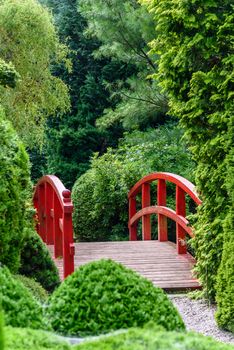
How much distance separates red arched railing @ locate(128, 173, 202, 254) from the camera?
8.95 metres

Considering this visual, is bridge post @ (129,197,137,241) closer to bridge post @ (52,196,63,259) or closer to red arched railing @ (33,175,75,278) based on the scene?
red arched railing @ (33,175,75,278)

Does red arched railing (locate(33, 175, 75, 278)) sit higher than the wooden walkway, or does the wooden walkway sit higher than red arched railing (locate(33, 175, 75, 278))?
red arched railing (locate(33, 175, 75, 278))

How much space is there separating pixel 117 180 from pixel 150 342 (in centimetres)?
1034

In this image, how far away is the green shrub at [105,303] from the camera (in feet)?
10.5

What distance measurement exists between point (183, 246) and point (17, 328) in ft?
22.1

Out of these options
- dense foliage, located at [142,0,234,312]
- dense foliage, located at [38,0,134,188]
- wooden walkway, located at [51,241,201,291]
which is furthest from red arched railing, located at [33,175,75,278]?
dense foliage, located at [38,0,134,188]

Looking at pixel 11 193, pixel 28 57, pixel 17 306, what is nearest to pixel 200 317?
pixel 11 193

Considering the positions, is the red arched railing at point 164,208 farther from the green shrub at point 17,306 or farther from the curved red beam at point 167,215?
the green shrub at point 17,306

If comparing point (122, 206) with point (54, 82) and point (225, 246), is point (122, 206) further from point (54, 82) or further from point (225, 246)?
point (225, 246)

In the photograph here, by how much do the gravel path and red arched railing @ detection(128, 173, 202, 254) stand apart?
1.06 meters

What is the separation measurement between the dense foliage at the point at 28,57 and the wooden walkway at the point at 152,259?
4912 millimetres

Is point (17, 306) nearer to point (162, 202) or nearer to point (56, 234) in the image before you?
point (56, 234)

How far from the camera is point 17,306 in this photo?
317 cm

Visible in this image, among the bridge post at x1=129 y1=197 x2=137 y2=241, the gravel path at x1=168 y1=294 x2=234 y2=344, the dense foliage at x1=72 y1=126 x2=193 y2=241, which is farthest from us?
the dense foliage at x1=72 y1=126 x2=193 y2=241
